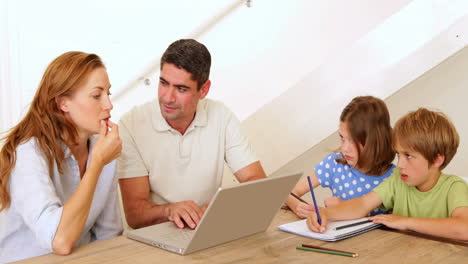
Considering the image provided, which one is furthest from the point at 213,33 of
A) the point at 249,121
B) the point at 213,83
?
the point at 249,121

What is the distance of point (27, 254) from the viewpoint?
1.60 metres

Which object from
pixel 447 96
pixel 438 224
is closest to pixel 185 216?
pixel 438 224

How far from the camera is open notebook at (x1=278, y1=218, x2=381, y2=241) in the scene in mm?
1504

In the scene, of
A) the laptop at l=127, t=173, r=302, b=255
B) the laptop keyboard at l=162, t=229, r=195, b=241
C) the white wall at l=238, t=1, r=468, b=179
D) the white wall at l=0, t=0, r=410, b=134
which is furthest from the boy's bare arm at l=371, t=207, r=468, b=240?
the white wall at l=0, t=0, r=410, b=134

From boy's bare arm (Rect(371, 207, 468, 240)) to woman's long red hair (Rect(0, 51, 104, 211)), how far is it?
986 millimetres

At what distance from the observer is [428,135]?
5.69 ft

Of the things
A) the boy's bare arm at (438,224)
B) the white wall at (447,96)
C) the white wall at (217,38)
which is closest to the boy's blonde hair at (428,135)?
the boy's bare arm at (438,224)

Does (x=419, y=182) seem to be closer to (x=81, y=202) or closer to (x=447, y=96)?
(x=81, y=202)

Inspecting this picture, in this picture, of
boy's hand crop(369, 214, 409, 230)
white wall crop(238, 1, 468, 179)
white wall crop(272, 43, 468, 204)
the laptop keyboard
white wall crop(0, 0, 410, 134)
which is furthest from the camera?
white wall crop(272, 43, 468, 204)

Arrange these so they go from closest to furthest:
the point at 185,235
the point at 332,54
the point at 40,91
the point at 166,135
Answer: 1. the point at 185,235
2. the point at 40,91
3. the point at 166,135
4. the point at 332,54

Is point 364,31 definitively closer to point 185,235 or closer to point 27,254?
point 185,235

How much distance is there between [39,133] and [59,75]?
7.3 inches

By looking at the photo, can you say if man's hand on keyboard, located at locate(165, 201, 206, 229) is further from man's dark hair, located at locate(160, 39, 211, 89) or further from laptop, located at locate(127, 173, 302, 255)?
man's dark hair, located at locate(160, 39, 211, 89)

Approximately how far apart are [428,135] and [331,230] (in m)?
0.47
